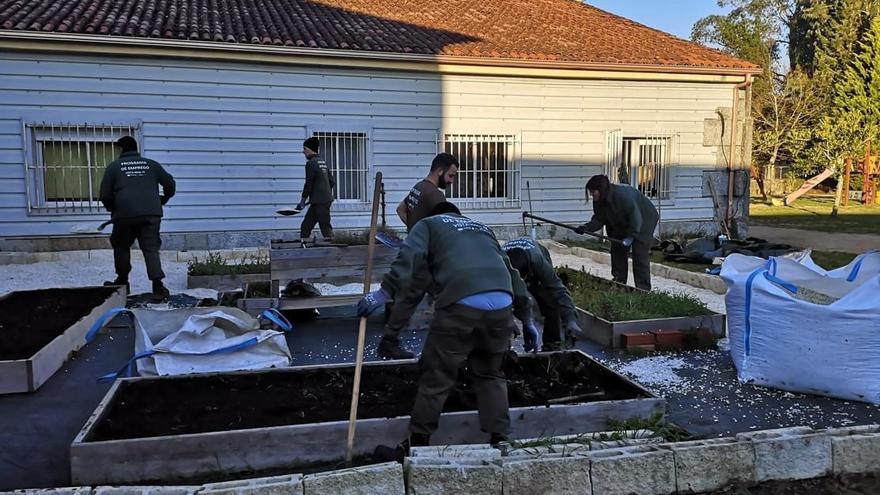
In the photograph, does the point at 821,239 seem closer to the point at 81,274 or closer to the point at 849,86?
the point at 81,274

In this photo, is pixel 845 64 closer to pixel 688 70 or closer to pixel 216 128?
pixel 688 70

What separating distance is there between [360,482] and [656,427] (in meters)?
1.77

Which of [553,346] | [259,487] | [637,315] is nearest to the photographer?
[259,487]

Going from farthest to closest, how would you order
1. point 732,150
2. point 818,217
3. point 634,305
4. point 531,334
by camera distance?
point 818,217 < point 732,150 < point 634,305 < point 531,334

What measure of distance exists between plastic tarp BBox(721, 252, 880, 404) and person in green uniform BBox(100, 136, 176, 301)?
5.82 m

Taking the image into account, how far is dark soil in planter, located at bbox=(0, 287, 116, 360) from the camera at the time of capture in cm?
541

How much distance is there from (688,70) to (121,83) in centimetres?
1004

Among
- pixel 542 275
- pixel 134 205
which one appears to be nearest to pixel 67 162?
pixel 134 205

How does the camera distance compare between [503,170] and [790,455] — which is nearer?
[790,455]

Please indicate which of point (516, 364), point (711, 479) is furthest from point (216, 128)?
point (711, 479)

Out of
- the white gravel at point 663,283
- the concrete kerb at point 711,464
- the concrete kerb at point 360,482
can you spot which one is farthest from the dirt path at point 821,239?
the concrete kerb at point 360,482

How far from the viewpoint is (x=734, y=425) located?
433 cm

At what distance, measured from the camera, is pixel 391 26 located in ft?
44.7

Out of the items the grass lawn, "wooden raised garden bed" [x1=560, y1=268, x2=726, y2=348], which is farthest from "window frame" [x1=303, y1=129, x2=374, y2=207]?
the grass lawn
